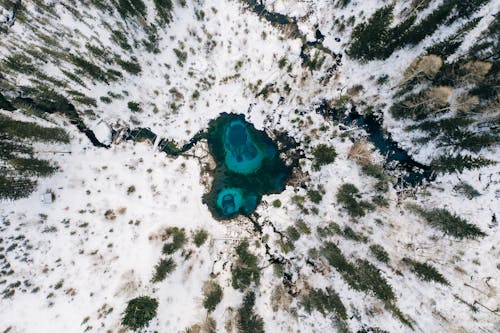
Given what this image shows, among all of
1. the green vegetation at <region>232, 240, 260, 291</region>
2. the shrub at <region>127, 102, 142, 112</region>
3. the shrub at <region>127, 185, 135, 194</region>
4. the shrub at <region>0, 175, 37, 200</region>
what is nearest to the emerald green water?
the green vegetation at <region>232, 240, 260, 291</region>

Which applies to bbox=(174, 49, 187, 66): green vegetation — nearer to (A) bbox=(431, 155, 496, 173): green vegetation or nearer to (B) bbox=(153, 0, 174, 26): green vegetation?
(B) bbox=(153, 0, 174, 26): green vegetation

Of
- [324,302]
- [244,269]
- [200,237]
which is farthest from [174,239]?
[324,302]

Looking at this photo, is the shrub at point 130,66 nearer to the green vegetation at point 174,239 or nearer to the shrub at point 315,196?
the green vegetation at point 174,239

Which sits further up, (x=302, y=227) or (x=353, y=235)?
(x=353, y=235)

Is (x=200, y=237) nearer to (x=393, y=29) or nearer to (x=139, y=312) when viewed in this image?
(x=139, y=312)

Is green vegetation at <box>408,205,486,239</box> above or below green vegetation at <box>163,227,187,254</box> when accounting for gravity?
above

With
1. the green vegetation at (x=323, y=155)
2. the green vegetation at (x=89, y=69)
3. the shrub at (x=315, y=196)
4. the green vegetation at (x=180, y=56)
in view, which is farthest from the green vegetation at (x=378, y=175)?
the green vegetation at (x=89, y=69)

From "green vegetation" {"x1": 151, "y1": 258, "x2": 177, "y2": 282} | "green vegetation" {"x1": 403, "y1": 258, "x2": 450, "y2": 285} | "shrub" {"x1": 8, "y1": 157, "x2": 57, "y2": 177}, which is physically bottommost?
"green vegetation" {"x1": 151, "y1": 258, "x2": 177, "y2": 282}
